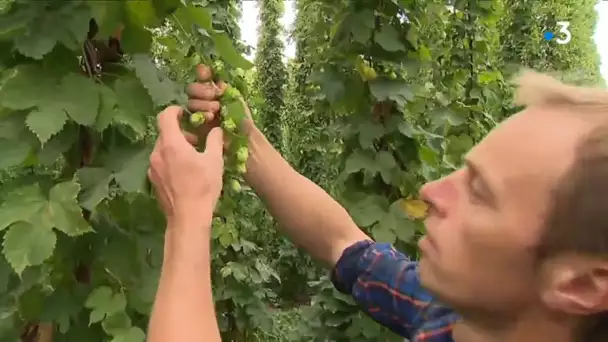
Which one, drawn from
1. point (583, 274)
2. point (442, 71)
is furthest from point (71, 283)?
point (442, 71)

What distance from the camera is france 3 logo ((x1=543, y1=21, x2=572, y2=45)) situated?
6.09 metres

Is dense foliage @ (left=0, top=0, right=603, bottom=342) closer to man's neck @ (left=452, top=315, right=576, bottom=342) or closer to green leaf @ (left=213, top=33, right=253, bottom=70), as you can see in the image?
green leaf @ (left=213, top=33, right=253, bottom=70)

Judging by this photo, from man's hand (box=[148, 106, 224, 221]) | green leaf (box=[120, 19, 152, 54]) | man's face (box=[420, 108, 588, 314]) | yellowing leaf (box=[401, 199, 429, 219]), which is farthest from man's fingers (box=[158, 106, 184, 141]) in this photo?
yellowing leaf (box=[401, 199, 429, 219])

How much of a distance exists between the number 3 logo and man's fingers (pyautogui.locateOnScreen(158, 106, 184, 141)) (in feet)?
18.2

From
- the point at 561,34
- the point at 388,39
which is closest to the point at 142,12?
the point at 388,39

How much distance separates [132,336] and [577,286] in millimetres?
619

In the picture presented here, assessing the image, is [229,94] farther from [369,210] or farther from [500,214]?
[369,210]

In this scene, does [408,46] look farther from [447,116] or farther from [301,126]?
[301,126]

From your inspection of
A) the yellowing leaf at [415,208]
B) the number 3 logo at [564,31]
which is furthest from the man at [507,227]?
the number 3 logo at [564,31]

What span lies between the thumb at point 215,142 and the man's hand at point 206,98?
37 mm

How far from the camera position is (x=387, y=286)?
4.61 ft

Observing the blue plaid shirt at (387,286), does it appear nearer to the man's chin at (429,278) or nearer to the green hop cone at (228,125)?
the man's chin at (429,278)

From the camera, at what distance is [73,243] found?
1.21 m

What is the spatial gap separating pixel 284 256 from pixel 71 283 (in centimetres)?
517
